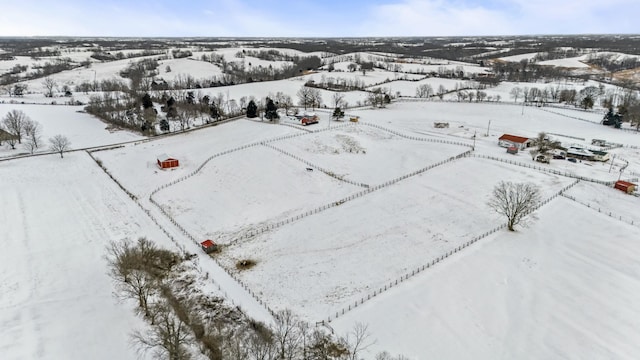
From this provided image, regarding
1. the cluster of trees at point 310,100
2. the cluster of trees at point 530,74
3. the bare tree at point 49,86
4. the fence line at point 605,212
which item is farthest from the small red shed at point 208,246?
the cluster of trees at point 530,74

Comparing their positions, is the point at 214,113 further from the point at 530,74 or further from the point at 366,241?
the point at 530,74

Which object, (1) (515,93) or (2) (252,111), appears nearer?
(2) (252,111)

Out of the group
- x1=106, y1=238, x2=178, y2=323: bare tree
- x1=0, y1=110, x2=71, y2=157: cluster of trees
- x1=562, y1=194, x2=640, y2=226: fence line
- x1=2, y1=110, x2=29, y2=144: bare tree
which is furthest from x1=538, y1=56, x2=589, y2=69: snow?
x1=2, y1=110, x2=29, y2=144: bare tree

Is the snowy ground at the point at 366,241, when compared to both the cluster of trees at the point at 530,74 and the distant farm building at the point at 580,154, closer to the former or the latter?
the distant farm building at the point at 580,154

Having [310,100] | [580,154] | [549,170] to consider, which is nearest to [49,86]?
[310,100]

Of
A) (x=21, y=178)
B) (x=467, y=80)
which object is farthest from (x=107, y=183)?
(x=467, y=80)

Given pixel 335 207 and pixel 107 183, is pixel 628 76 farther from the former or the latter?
pixel 107 183
